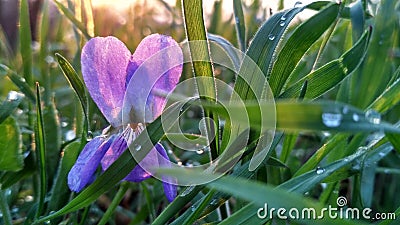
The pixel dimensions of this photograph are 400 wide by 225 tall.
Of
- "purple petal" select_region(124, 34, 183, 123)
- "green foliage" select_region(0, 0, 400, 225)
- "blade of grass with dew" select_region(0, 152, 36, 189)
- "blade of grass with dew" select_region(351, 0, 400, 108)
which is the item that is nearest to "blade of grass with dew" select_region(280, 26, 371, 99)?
"green foliage" select_region(0, 0, 400, 225)

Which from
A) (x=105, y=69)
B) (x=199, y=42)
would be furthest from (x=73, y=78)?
(x=199, y=42)

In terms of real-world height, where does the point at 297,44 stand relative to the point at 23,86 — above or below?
above

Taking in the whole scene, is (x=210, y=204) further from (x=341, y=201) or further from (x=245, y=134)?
(x=341, y=201)

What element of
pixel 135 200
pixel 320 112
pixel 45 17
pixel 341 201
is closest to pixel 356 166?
pixel 341 201

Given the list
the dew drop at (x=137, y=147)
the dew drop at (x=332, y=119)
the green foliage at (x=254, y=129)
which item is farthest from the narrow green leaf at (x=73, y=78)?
the dew drop at (x=332, y=119)

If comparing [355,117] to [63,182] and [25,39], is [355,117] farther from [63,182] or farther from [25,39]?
[25,39]

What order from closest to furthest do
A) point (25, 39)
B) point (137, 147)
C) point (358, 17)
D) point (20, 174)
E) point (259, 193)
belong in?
1. point (259, 193)
2. point (137, 147)
3. point (358, 17)
4. point (20, 174)
5. point (25, 39)
